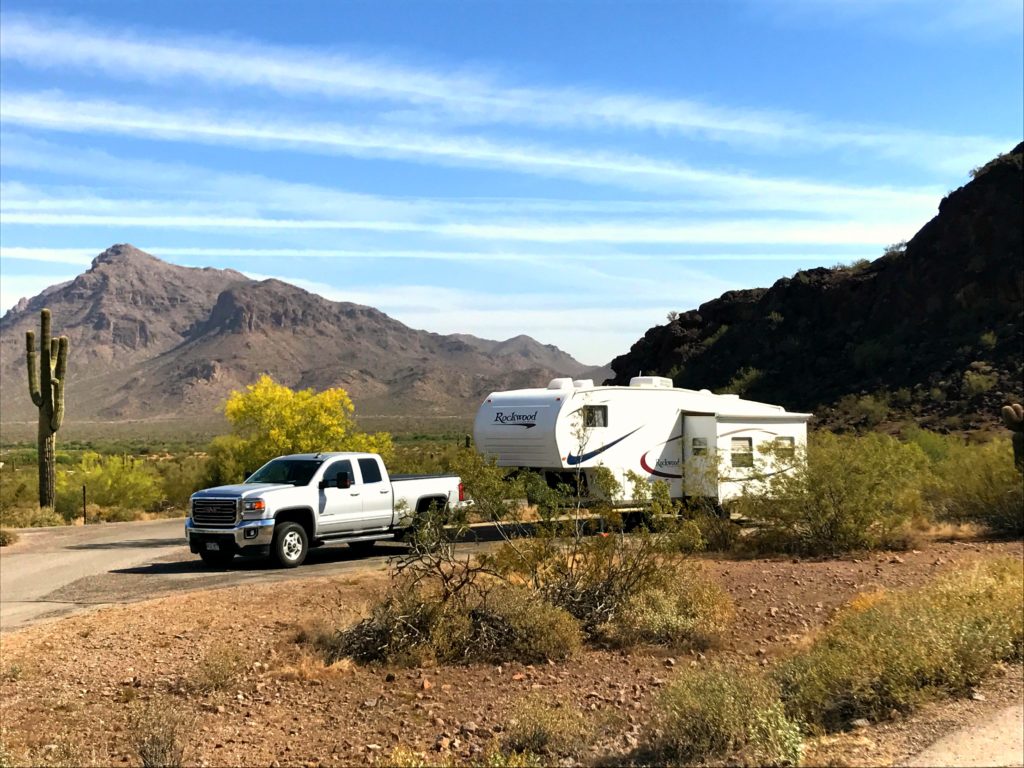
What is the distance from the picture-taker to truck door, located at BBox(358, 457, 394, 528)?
17500 millimetres

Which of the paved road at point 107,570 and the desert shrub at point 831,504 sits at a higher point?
the desert shrub at point 831,504

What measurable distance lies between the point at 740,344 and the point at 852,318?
5.94 m

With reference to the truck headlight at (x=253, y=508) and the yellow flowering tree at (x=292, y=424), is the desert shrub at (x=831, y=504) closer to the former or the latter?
A: the truck headlight at (x=253, y=508)

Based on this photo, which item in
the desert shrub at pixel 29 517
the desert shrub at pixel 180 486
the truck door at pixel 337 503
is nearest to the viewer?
the truck door at pixel 337 503

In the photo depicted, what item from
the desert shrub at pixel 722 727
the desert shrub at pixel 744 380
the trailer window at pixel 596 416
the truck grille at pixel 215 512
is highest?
the desert shrub at pixel 744 380

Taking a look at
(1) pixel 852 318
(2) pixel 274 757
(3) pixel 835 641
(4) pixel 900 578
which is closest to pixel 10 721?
(2) pixel 274 757

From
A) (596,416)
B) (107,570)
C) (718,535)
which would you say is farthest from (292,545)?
(718,535)

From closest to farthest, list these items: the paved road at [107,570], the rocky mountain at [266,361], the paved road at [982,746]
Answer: the paved road at [982,746] → the paved road at [107,570] → the rocky mountain at [266,361]

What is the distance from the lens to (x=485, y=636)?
10062 millimetres

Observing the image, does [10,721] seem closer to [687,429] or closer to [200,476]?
[687,429]

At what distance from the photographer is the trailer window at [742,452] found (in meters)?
20.4

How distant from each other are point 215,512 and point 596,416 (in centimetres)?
736

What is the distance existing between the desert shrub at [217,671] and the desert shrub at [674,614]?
3.63m

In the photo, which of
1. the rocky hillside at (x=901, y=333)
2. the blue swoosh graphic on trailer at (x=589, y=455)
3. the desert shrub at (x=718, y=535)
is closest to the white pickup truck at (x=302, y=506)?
the blue swoosh graphic on trailer at (x=589, y=455)
